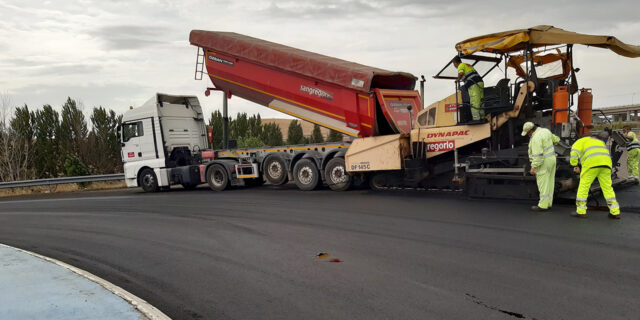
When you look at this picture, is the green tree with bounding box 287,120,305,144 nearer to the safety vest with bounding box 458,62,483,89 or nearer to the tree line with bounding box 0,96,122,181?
the tree line with bounding box 0,96,122,181

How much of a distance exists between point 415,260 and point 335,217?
2807 mm

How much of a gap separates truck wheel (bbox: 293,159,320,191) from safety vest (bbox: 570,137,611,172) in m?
6.07

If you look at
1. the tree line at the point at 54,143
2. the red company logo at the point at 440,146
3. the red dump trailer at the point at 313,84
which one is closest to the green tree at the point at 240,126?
the tree line at the point at 54,143

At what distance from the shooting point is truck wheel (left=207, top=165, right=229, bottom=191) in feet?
43.0

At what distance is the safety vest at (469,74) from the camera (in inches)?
340

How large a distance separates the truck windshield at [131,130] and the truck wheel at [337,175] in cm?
652

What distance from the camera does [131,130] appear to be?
14.1 meters

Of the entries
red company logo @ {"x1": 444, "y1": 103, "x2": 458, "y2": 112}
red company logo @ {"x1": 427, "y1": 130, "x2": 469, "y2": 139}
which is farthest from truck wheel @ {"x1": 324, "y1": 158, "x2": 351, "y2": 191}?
red company logo @ {"x1": 444, "y1": 103, "x2": 458, "y2": 112}

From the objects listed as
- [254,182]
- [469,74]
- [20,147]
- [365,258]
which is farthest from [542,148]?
[20,147]

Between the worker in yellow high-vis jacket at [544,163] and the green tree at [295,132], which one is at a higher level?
the green tree at [295,132]

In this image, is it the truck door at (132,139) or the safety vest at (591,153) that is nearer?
the safety vest at (591,153)

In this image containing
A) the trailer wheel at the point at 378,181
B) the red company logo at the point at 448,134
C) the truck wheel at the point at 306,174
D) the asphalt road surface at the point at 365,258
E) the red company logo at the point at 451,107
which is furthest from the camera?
the truck wheel at the point at 306,174

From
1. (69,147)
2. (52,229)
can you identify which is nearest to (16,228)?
(52,229)

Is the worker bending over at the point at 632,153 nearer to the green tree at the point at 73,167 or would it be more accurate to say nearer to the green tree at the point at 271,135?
the green tree at the point at 73,167
